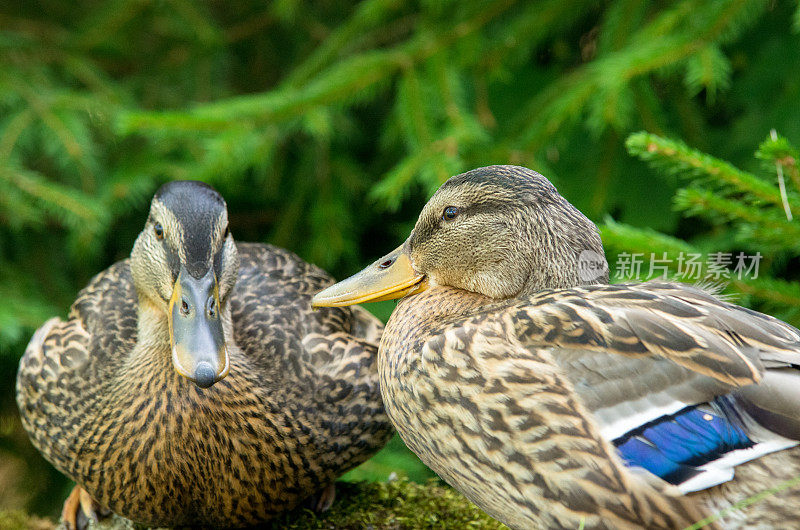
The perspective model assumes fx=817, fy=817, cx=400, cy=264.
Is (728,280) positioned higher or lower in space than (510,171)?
lower

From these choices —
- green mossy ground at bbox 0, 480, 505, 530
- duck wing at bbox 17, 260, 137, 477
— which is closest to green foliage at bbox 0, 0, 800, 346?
duck wing at bbox 17, 260, 137, 477

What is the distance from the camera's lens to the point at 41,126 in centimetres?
396

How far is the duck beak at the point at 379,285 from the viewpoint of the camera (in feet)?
8.03

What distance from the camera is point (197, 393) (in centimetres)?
239

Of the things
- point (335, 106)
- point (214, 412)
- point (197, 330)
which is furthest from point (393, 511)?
point (335, 106)

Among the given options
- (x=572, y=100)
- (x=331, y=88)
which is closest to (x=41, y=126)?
(x=331, y=88)

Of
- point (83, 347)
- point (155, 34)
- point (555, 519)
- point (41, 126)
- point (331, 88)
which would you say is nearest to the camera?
point (555, 519)

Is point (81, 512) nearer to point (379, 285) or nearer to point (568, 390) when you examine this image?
point (379, 285)

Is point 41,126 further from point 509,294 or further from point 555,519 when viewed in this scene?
point 555,519

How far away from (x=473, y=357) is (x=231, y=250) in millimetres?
962

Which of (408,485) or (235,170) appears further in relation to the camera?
(235,170)

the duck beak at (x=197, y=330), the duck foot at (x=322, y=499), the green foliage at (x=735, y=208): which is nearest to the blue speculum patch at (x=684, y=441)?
the green foliage at (x=735, y=208)

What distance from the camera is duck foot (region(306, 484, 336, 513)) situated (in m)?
2.69

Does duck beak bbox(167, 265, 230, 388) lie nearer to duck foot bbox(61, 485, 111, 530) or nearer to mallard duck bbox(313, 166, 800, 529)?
mallard duck bbox(313, 166, 800, 529)
